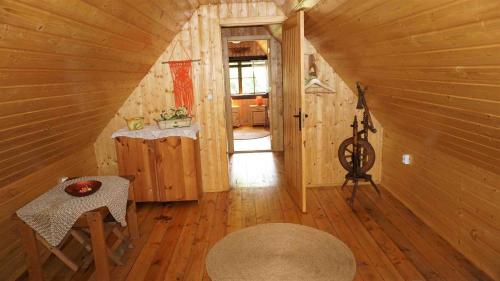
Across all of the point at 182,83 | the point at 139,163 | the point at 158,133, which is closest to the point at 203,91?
the point at 182,83

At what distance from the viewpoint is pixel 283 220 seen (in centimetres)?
375

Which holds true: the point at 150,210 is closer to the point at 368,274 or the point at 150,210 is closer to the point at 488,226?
the point at 368,274

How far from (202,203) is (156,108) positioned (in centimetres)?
137

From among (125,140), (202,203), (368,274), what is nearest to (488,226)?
(368,274)

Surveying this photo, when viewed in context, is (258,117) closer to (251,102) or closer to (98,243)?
(251,102)

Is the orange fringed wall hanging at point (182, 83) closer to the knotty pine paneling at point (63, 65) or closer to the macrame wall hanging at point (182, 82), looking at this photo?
the macrame wall hanging at point (182, 82)

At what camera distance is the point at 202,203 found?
14.1 feet

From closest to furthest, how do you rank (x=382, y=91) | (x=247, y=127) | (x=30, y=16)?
(x=30, y=16) < (x=382, y=91) < (x=247, y=127)

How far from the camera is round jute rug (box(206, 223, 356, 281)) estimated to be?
2752 mm

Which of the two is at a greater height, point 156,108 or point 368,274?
point 156,108

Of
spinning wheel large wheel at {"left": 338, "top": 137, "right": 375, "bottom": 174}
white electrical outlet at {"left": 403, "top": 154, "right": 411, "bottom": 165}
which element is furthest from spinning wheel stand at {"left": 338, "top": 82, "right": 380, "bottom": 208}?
white electrical outlet at {"left": 403, "top": 154, "right": 411, "bottom": 165}

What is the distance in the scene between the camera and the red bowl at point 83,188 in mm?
2623

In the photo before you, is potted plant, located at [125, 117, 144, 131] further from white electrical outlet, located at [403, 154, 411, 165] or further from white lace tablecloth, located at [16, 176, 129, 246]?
white electrical outlet, located at [403, 154, 411, 165]

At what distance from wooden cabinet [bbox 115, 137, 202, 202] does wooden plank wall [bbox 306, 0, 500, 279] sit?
80.6 inches
